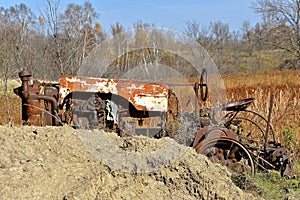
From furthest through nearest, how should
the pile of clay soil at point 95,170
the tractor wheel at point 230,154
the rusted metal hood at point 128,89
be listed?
the rusted metal hood at point 128,89
the tractor wheel at point 230,154
the pile of clay soil at point 95,170

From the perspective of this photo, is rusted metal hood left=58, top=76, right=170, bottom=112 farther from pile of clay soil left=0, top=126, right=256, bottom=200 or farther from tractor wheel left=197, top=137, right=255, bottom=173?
tractor wheel left=197, top=137, right=255, bottom=173

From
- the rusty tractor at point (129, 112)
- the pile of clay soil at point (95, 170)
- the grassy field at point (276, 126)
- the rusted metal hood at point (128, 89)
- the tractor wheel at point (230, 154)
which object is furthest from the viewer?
the rusted metal hood at point (128, 89)

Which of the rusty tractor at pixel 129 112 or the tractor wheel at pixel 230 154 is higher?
the rusty tractor at pixel 129 112

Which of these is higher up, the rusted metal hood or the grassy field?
the rusted metal hood

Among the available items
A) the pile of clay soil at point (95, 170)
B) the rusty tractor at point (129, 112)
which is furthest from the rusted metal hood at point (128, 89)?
the pile of clay soil at point (95, 170)

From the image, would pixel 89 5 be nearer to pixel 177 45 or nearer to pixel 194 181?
pixel 177 45

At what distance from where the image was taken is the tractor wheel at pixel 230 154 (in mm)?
5672

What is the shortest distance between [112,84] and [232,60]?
44.0 meters

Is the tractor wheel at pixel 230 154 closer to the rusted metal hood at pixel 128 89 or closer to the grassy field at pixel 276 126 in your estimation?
the grassy field at pixel 276 126

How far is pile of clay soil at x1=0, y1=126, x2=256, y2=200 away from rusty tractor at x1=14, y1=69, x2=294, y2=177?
91 cm

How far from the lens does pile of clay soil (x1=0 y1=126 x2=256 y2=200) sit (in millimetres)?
3652

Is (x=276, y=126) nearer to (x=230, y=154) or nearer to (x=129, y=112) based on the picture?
(x=230, y=154)

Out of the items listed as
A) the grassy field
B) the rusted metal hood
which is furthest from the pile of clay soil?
the rusted metal hood

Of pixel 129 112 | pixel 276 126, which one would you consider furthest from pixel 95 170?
pixel 276 126
